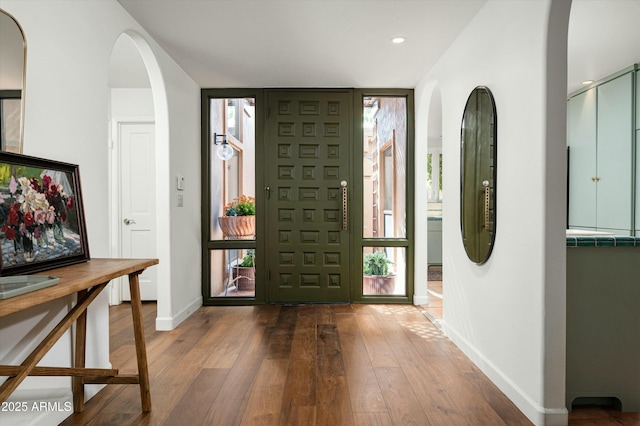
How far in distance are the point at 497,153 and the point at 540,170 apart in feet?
1.62

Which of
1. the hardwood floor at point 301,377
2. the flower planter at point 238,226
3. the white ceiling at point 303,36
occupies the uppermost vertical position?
the white ceiling at point 303,36

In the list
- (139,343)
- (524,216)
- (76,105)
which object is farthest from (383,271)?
(76,105)

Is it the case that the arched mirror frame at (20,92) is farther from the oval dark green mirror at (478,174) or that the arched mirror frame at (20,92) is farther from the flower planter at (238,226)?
the flower planter at (238,226)

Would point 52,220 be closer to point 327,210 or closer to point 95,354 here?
point 95,354

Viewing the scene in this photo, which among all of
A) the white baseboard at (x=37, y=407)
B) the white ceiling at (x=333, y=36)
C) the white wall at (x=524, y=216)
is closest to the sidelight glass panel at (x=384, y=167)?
the white ceiling at (x=333, y=36)

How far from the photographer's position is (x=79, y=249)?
197cm

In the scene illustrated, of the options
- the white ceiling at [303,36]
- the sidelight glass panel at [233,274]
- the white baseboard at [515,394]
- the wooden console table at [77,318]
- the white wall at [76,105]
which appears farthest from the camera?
the sidelight glass panel at [233,274]

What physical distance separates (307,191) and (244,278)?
47.1 inches

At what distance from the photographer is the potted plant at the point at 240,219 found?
439cm

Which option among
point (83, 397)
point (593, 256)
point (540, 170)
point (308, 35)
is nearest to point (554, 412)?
point (593, 256)

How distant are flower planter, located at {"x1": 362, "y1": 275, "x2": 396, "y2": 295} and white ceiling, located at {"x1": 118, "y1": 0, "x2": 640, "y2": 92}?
Answer: 2.09 meters

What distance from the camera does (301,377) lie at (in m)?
2.46

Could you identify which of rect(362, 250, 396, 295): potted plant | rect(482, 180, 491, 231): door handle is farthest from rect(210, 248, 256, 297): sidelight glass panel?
rect(482, 180, 491, 231): door handle

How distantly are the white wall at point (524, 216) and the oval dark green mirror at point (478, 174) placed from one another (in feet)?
0.17
